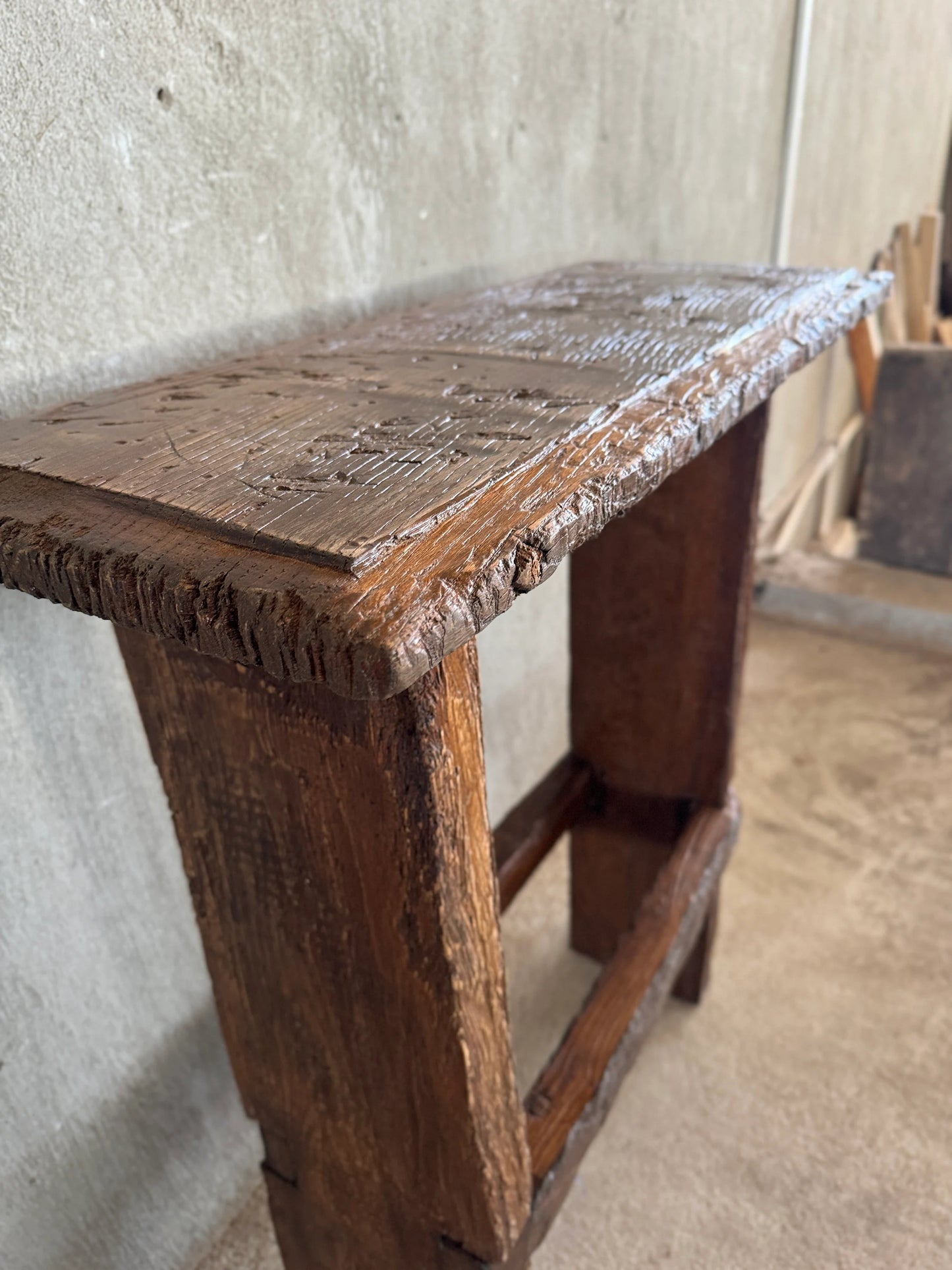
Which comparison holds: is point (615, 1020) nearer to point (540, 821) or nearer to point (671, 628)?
point (540, 821)

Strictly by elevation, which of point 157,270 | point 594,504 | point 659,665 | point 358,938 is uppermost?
point 157,270

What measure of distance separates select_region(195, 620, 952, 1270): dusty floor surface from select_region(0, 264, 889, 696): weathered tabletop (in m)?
1.21

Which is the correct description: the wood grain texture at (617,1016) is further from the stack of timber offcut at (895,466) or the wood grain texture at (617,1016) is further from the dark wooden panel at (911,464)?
the dark wooden panel at (911,464)

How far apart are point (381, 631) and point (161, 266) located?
25.9 inches

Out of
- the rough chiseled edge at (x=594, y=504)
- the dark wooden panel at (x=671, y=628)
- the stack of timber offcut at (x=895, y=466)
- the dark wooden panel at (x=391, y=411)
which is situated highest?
the dark wooden panel at (x=391, y=411)

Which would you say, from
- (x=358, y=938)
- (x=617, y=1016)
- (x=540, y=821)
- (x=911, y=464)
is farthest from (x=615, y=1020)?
(x=911, y=464)

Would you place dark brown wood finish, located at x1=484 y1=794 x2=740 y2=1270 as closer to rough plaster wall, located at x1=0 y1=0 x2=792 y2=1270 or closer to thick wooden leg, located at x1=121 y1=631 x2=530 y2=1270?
thick wooden leg, located at x1=121 y1=631 x2=530 y2=1270

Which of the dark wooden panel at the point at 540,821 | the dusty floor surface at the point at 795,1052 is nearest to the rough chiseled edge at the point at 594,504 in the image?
the dark wooden panel at the point at 540,821

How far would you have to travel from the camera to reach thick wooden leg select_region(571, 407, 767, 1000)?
133 centimetres

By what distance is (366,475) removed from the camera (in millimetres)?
586

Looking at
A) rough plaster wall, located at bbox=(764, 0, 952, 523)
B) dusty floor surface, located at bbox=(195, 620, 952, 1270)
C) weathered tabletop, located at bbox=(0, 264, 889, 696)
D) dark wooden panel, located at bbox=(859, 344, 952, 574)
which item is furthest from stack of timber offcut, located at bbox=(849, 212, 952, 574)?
weathered tabletop, located at bbox=(0, 264, 889, 696)

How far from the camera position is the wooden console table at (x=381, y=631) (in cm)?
51

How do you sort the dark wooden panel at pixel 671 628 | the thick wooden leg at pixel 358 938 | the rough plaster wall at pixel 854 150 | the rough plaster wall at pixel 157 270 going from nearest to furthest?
the thick wooden leg at pixel 358 938 → the rough plaster wall at pixel 157 270 → the dark wooden panel at pixel 671 628 → the rough plaster wall at pixel 854 150

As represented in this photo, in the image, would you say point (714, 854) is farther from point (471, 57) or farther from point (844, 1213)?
point (471, 57)
